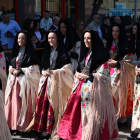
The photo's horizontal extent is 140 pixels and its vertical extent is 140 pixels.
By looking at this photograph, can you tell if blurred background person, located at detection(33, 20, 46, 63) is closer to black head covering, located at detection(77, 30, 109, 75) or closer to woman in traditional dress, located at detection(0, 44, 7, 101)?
woman in traditional dress, located at detection(0, 44, 7, 101)

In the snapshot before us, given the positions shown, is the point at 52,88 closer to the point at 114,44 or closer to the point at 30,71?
the point at 30,71

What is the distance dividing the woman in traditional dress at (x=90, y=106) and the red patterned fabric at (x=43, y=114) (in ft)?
1.03

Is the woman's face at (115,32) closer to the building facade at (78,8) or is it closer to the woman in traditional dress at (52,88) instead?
the woman in traditional dress at (52,88)

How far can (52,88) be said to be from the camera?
6020mm

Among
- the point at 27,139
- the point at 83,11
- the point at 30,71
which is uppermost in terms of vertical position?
the point at 83,11

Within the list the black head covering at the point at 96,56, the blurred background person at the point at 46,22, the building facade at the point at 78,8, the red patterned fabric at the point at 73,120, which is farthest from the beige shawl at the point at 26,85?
the building facade at the point at 78,8

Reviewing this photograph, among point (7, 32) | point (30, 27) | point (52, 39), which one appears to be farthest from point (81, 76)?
point (7, 32)

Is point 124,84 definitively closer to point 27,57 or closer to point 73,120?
point 73,120

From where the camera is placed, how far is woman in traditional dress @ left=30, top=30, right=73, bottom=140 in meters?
5.96

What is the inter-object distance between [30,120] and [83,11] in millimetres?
7622

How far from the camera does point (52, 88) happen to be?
237 inches

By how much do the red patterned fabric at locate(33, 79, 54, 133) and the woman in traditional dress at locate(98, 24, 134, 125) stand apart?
1399 mm

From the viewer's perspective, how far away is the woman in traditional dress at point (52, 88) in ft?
19.6

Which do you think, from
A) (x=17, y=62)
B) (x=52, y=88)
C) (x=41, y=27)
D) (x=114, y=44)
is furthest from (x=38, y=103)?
(x=41, y=27)
